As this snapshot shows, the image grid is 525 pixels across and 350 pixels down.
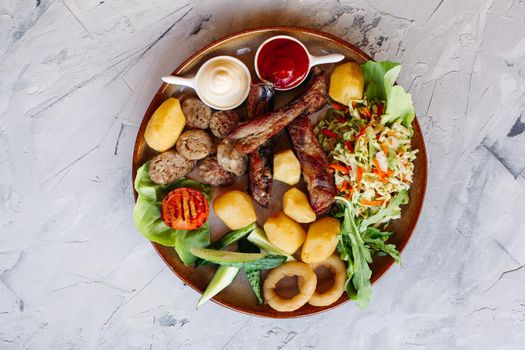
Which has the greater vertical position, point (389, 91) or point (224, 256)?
point (389, 91)

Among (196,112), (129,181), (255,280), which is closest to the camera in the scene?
(196,112)

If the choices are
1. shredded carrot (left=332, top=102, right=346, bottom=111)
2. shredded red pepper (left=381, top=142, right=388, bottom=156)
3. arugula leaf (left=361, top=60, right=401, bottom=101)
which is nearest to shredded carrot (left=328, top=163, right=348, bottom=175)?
shredded red pepper (left=381, top=142, right=388, bottom=156)

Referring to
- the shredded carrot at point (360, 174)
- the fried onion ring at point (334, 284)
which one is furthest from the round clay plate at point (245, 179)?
the shredded carrot at point (360, 174)

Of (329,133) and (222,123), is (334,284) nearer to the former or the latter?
(329,133)

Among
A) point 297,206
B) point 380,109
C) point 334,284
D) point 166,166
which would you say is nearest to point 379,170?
point 380,109

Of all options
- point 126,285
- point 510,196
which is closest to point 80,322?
point 126,285

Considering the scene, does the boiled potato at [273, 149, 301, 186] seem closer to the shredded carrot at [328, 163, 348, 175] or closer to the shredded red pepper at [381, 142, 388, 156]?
the shredded carrot at [328, 163, 348, 175]

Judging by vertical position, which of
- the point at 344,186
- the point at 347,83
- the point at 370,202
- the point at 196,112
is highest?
the point at 196,112
